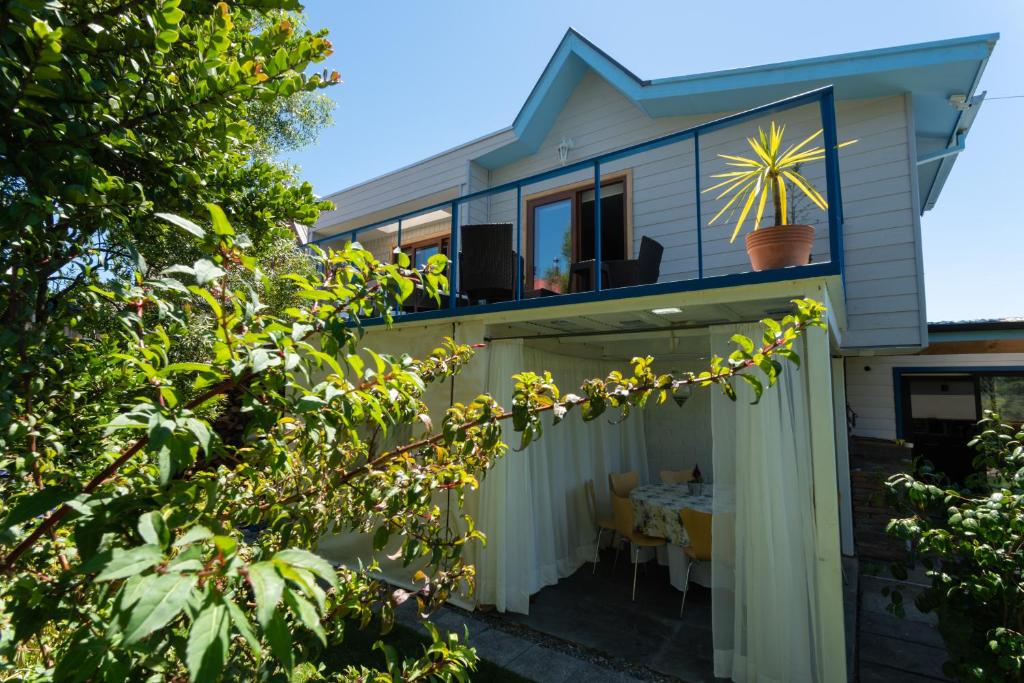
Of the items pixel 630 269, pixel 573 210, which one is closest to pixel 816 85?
pixel 630 269

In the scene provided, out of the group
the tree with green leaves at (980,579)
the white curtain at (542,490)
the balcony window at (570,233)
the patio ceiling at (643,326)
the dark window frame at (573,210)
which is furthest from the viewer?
the balcony window at (570,233)

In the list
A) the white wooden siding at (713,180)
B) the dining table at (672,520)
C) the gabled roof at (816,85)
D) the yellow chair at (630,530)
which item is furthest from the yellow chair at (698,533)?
the gabled roof at (816,85)

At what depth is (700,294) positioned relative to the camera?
11.1ft

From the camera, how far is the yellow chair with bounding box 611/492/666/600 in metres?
4.92

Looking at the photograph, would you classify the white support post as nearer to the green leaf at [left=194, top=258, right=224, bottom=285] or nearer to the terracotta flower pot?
the terracotta flower pot

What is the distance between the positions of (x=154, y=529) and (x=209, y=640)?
0.21 metres

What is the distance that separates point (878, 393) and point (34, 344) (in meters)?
8.06

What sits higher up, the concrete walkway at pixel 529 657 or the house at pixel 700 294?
the house at pixel 700 294

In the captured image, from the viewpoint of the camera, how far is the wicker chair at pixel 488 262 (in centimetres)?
504

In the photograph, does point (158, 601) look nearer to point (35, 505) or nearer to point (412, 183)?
point (35, 505)

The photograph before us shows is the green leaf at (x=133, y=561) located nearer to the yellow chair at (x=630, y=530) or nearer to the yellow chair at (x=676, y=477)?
the yellow chair at (x=630, y=530)

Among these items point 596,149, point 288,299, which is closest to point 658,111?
point 596,149

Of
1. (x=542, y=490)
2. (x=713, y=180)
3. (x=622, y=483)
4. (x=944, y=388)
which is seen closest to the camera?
(x=542, y=490)

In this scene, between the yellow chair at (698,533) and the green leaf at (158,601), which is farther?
the yellow chair at (698,533)
